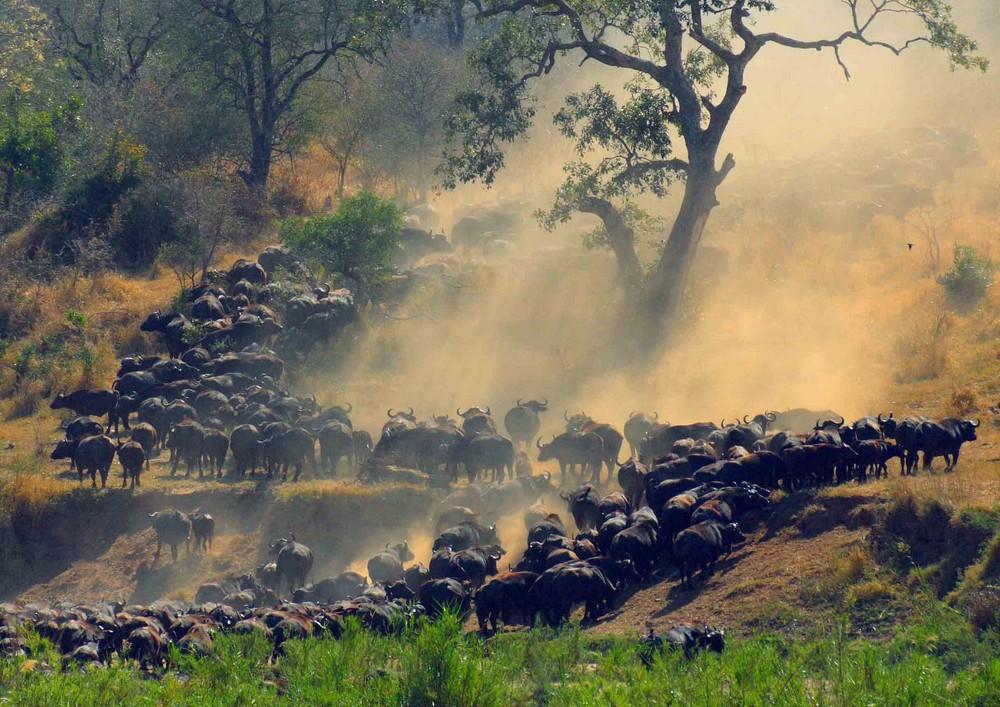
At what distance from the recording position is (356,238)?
1286 inches

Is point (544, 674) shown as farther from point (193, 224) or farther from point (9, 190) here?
point (9, 190)

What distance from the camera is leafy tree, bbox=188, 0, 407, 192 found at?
41.1 m

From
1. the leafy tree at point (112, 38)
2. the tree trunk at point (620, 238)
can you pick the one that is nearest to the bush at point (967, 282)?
the tree trunk at point (620, 238)

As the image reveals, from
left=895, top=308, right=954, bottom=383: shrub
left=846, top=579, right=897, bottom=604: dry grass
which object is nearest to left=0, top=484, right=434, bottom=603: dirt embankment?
left=846, top=579, right=897, bottom=604: dry grass

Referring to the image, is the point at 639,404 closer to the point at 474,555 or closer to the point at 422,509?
the point at 422,509

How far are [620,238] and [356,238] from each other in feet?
24.6

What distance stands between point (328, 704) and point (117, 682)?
252 centimetres

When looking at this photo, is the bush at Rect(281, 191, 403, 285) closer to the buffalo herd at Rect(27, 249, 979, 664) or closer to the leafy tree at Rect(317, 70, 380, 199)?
the buffalo herd at Rect(27, 249, 979, 664)

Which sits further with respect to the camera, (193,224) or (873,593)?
(193,224)

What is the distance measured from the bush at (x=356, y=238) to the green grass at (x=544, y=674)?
20072 millimetres

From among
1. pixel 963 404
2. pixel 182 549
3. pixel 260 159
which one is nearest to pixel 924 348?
pixel 963 404

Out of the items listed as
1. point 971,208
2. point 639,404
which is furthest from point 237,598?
point 971,208

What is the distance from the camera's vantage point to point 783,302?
33.7m

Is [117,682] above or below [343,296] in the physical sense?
below
